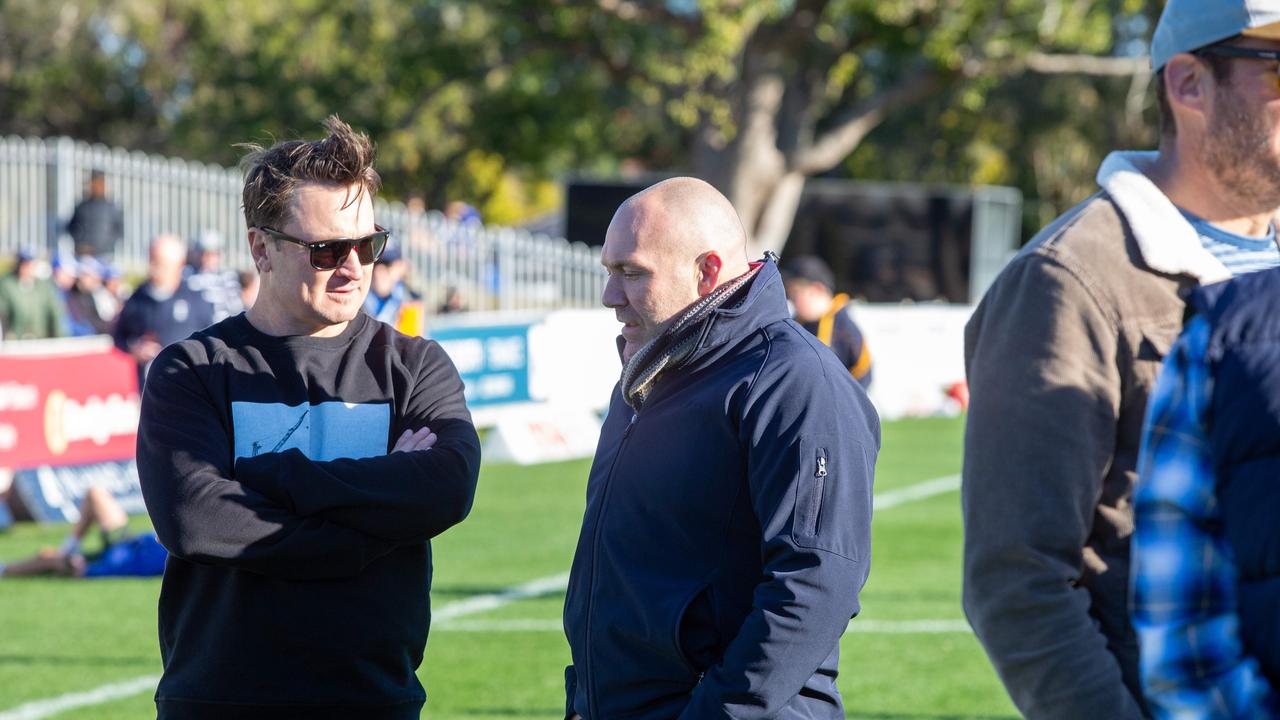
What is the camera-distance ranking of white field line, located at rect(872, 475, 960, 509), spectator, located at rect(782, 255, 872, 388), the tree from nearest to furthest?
spectator, located at rect(782, 255, 872, 388)
white field line, located at rect(872, 475, 960, 509)
the tree

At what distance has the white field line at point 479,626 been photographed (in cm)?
696

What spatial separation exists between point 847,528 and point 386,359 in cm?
123

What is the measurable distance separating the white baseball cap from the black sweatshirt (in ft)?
6.14

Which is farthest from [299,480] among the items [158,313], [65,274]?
[65,274]

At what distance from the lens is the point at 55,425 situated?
40.2 feet

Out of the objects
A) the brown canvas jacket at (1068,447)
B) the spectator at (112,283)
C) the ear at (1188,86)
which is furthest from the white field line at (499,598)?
the spectator at (112,283)

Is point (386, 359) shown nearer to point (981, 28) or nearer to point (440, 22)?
point (981, 28)

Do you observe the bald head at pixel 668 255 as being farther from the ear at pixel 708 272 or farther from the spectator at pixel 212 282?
the spectator at pixel 212 282

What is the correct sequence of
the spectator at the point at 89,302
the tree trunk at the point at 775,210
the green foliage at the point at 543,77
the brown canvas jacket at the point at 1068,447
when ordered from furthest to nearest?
the tree trunk at the point at 775,210, the green foliage at the point at 543,77, the spectator at the point at 89,302, the brown canvas jacket at the point at 1068,447

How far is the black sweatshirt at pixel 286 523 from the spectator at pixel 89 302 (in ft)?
52.1

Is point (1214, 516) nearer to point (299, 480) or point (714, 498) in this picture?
point (714, 498)

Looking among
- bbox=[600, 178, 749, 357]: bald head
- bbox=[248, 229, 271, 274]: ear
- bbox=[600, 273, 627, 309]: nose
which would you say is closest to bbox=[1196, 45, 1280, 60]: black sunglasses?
bbox=[600, 178, 749, 357]: bald head

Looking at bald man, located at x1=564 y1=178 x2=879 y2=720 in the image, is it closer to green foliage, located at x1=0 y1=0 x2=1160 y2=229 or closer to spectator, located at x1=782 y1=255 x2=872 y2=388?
spectator, located at x1=782 y1=255 x2=872 y2=388

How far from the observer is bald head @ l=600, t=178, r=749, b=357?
3.26m
